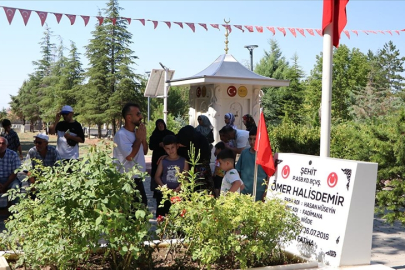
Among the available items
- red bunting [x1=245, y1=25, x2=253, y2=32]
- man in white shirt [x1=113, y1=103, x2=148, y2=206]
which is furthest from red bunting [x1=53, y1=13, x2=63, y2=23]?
man in white shirt [x1=113, y1=103, x2=148, y2=206]

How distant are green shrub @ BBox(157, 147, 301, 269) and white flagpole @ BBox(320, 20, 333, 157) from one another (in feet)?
3.27

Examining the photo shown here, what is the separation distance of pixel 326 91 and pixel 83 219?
286 centimetres

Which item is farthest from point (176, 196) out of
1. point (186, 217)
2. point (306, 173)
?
point (306, 173)

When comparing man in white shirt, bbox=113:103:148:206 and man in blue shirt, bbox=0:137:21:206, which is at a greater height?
man in white shirt, bbox=113:103:148:206

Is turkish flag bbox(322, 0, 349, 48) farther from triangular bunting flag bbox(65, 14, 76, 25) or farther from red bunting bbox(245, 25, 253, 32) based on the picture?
triangular bunting flag bbox(65, 14, 76, 25)

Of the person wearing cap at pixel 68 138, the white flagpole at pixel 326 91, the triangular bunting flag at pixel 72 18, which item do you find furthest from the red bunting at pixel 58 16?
the white flagpole at pixel 326 91

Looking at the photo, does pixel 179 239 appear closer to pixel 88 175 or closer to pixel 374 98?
pixel 88 175

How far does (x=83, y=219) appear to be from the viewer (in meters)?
3.65

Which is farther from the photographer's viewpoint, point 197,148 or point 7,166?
point 7,166

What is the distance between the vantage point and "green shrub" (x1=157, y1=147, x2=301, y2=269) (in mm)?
3933

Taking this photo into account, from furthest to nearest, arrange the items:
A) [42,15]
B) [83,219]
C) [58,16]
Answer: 1. [58,16]
2. [42,15]
3. [83,219]

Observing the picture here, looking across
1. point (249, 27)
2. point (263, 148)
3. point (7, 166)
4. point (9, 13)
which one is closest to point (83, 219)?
point (263, 148)

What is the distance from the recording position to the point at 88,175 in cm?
383

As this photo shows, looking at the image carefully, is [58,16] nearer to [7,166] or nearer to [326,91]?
[7,166]
